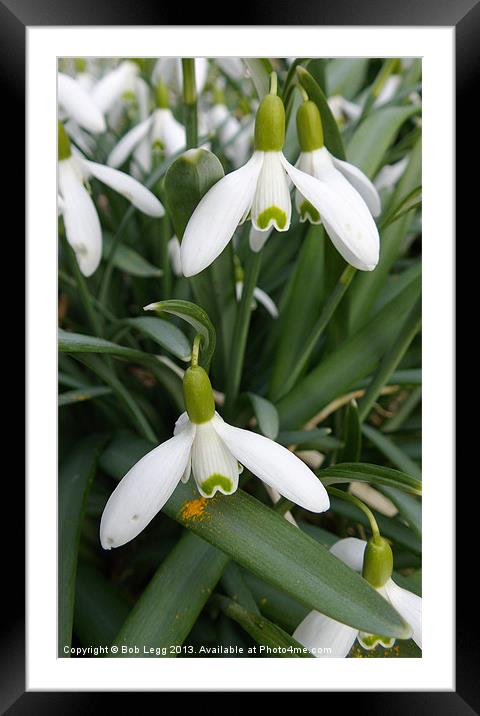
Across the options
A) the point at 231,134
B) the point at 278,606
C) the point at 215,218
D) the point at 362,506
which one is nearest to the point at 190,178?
the point at 215,218

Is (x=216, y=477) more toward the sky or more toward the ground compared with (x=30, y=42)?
more toward the ground

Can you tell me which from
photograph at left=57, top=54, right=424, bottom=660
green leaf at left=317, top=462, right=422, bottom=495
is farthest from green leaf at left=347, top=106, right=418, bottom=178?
green leaf at left=317, top=462, right=422, bottom=495

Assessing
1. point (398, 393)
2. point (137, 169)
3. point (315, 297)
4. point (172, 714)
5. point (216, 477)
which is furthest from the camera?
point (137, 169)

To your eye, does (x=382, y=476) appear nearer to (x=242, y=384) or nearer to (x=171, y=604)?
(x=171, y=604)

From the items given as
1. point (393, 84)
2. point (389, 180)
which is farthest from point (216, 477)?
point (393, 84)

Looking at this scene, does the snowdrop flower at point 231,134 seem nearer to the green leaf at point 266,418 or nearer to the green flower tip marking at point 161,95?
the green flower tip marking at point 161,95

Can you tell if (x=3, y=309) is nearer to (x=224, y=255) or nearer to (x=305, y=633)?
→ (x=224, y=255)

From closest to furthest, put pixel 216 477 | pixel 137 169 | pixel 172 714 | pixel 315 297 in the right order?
pixel 216 477, pixel 172 714, pixel 315 297, pixel 137 169

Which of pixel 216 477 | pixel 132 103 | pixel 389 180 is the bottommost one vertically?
pixel 216 477
